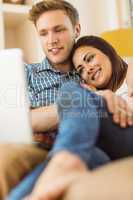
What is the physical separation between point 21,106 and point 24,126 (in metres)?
0.05

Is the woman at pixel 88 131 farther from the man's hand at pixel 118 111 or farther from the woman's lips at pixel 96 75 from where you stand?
the woman's lips at pixel 96 75

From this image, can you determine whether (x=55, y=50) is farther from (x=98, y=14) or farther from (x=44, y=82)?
(x=98, y=14)

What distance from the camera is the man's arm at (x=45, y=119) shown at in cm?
116

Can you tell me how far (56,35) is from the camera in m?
1.51

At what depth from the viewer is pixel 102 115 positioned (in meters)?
0.83

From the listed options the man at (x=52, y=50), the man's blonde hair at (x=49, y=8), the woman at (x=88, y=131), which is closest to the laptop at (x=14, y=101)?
the woman at (x=88, y=131)

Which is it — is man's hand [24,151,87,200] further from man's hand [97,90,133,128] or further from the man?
the man

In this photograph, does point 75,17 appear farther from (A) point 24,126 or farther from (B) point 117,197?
(B) point 117,197

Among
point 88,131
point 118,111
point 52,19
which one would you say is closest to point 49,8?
point 52,19

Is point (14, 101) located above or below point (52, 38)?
A: below

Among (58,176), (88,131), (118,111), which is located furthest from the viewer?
(118,111)

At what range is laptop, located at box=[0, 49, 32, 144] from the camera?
90 cm

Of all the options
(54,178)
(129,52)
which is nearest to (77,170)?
(54,178)

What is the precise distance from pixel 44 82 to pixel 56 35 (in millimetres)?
234
